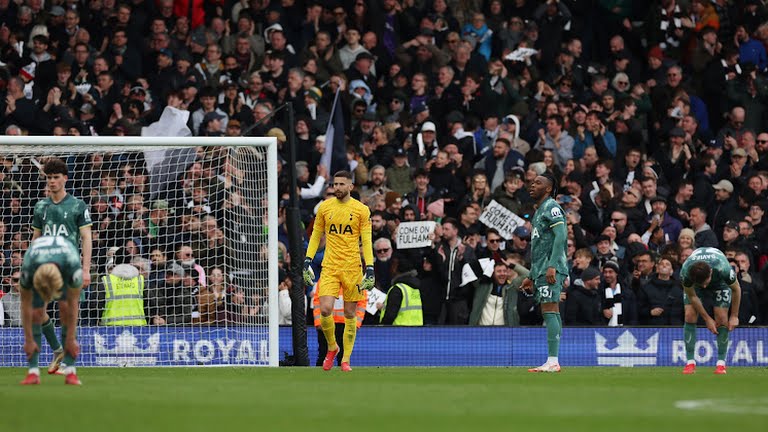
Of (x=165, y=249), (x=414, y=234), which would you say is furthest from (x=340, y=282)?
(x=414, y=234)

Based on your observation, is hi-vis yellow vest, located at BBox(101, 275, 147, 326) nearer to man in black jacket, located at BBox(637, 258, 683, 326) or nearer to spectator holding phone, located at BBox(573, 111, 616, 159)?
man in black jacket, located at BBox(637, 258, 683, 326)

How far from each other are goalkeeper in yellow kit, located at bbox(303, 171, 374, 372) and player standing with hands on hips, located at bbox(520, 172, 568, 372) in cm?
197

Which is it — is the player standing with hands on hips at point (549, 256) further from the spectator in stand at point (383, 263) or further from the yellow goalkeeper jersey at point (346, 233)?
the spectator in stand at point (383, 263)

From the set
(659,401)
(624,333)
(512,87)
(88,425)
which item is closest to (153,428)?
(88,425)

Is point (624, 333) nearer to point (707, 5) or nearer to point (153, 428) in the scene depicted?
point (707, 5)

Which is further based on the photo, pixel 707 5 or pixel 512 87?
pixel 707 5

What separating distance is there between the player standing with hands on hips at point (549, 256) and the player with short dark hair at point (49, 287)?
17.5ft

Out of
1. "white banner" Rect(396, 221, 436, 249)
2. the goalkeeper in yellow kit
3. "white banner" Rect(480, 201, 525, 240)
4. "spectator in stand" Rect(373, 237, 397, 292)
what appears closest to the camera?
the goalkeeper in yellow kit

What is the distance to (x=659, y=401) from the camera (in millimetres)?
10102

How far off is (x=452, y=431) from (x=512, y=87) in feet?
55.3

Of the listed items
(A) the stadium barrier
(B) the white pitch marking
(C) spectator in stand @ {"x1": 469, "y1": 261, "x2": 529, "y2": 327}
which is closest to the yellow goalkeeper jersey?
(A) the stadium barrier

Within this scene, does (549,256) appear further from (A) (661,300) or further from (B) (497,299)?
(A) (661,300)

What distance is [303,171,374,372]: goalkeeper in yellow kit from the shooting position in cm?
1562

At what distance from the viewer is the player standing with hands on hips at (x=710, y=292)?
49.3 feet
